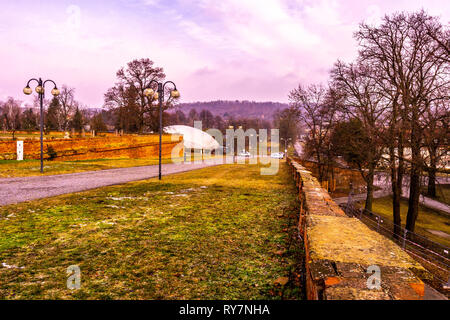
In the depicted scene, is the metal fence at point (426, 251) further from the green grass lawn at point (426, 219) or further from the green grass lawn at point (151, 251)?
the green grass lawn at point (151, 251)

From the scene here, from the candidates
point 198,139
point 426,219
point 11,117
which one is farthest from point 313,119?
point 11,117

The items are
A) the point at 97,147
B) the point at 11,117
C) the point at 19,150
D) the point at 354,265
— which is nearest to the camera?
the point at 354,265

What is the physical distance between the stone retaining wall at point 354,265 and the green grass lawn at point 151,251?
1.45 ft

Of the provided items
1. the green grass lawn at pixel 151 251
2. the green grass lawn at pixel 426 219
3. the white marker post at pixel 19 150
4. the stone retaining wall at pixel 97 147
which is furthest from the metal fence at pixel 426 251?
the stone retaining wall at pixel 97 147

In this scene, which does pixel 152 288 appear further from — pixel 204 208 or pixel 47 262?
pixel 204 208

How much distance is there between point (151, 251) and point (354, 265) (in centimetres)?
234

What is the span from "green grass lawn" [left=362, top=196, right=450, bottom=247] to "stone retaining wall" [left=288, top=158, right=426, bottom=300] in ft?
65.3

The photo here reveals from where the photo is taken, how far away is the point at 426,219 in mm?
23438

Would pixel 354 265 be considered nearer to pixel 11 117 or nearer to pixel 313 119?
pixel 313 119

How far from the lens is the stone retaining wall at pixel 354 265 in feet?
5.43
